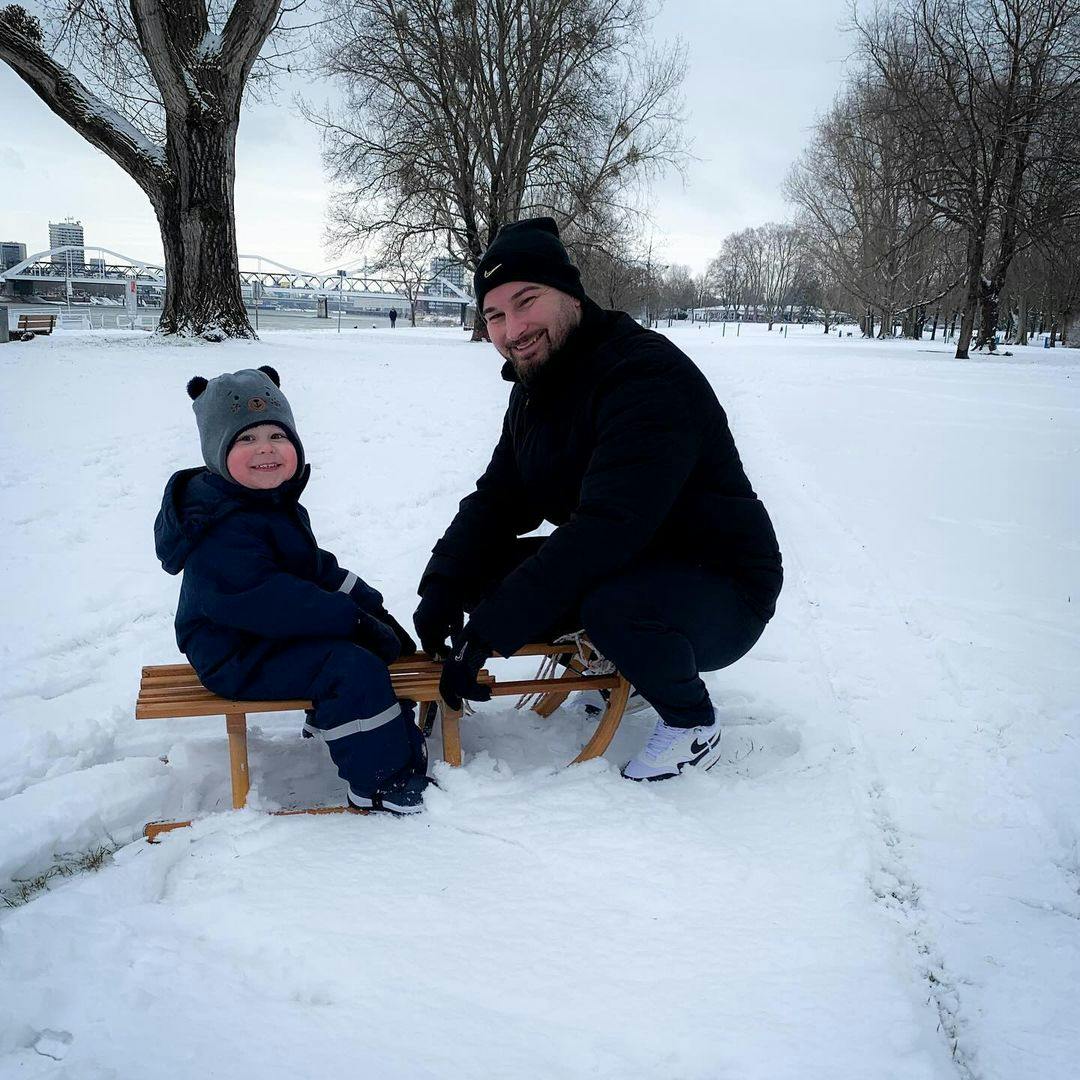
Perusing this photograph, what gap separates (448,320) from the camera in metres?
60.2

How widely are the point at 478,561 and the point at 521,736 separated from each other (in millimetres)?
670

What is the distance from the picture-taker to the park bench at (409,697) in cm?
224

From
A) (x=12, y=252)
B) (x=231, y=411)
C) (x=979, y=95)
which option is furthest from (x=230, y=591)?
(x=12, y=252)

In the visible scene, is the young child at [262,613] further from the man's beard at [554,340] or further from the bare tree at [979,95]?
the bare tree at [979,95]

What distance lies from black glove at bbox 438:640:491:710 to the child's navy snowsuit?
17 centimetres

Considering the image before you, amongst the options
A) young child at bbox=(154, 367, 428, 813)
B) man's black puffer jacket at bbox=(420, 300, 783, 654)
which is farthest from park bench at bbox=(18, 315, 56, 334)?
man's black puffer jacket at bbox=(420, 300, 783, 654)

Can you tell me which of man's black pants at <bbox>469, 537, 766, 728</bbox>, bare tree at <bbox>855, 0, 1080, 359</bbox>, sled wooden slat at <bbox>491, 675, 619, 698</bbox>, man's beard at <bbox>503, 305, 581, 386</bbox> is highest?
bare tree at <bbox>855, 0, 1080, 359</bbox>

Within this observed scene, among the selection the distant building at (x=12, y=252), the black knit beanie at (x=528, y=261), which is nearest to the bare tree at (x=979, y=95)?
the black knit beanie at (x=528, y=261)

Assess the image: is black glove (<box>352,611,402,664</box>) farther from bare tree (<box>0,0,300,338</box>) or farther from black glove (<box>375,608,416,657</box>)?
bare tree (<box>0,0,300,338</box>)

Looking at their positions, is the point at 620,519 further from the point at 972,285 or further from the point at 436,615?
the point at 972,285

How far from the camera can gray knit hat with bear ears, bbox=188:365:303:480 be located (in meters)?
2.42

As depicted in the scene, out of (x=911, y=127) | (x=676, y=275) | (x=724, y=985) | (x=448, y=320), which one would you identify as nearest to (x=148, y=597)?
(x=724, y=985)

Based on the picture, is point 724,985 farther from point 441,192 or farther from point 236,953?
point 441,192

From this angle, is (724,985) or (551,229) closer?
(724,985)
